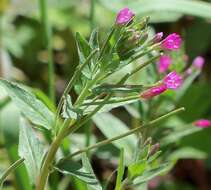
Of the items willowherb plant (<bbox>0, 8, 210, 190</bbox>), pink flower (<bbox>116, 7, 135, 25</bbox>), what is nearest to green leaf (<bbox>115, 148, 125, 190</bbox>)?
willowherb plant (<bbox>0, 8, 210, 190</bbox>)

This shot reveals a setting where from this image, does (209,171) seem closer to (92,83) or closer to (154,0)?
(154,0)

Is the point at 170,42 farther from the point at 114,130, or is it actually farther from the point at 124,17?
the point at 114,130

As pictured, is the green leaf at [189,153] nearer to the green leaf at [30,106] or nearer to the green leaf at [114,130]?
the green leaf at [114,130]

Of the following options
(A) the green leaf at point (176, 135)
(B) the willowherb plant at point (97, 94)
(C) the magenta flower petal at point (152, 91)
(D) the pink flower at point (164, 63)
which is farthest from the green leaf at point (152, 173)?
(A) the green leaf at point (176, 135)

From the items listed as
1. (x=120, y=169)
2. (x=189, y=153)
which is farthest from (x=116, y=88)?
(x=189, y=153)

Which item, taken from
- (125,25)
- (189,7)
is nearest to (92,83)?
(125,25)

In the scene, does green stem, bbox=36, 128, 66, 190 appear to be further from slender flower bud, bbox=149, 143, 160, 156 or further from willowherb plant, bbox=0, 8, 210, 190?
slender flower bud, bbox=149, 143, 160, 156

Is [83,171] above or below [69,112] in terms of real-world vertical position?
below
